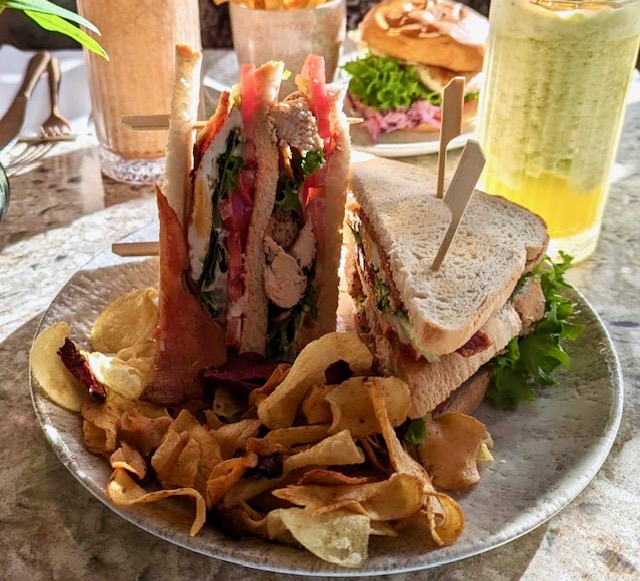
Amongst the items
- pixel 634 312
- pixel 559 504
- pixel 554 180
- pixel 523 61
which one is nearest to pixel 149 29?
pixel 523 61

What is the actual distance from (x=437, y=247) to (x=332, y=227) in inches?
7.7

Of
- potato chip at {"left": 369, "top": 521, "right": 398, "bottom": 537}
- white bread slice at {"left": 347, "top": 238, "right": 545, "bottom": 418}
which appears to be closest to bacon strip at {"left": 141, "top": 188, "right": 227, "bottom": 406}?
white bread slice at {"left": 347, "top": 238, "right": 545, "bottom": 418}

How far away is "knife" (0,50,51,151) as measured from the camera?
2.29 metres

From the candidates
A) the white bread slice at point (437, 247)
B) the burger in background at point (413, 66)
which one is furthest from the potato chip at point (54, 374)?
the burger in background at point (413, 66)

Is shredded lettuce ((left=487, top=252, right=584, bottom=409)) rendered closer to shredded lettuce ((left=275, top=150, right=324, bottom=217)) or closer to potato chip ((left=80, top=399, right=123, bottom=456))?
shredded lettuce ((left=275, top=150, right=324, bottom=217))

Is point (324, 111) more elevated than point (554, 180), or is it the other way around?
point (324, 111)

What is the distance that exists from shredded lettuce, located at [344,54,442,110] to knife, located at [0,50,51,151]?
1.05 meters

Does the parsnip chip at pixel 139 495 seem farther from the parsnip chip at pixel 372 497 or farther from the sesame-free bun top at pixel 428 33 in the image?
the sesame-free bun top at pixel 428 33

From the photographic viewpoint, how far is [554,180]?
174 cm

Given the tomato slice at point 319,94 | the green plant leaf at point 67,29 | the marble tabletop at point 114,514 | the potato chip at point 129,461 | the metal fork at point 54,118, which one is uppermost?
the green plant leaf at point 67,29

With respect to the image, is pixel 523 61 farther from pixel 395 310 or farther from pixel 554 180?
pixel 395 310

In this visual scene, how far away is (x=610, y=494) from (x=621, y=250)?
908mm

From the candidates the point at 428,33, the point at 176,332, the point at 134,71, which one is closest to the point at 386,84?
the point at 428,33

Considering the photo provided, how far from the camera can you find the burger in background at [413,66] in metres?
2.40
